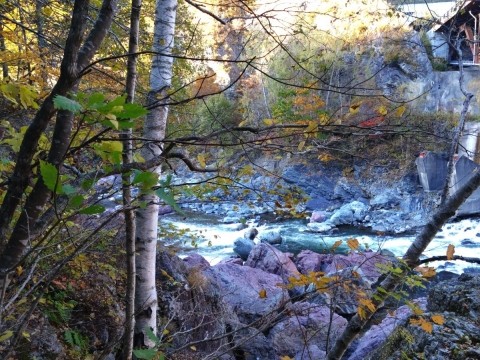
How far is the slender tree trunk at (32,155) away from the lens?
88 cm

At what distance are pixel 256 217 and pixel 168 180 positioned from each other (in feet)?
43.8

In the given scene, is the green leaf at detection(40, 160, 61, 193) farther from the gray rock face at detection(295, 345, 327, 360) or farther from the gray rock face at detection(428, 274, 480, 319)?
the gray rock face at detection(295, 345, 327, 360)

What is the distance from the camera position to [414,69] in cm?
2083

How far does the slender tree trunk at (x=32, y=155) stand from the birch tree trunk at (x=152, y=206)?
131 centimetres

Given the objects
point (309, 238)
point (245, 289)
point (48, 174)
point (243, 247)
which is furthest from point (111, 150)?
point (309, 238)

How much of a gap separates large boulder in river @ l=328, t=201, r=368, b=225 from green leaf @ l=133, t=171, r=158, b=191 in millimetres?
12958

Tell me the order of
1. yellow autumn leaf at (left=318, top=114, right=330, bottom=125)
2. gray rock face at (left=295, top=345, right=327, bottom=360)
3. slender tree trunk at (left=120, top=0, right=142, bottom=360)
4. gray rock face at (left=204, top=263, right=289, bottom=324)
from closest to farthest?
yellow autumn leaf at (left=318, top=114, right=330, bottom=125), slender tree trunk at (left=120, top=0, right=142, bottom=360), gray rock face at (left=295, top=345, right=327, bottom=360), gray rock face at (left=204, top=263, right=289, bottom=324)

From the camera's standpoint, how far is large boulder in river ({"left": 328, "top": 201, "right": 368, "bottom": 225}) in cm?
1345

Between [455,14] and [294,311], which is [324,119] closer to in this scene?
[294,311]

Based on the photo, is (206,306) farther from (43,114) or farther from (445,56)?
(445,56)

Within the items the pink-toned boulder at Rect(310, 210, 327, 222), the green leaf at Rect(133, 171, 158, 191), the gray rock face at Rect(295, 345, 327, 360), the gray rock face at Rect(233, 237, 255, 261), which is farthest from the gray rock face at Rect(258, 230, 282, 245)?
the green leaf at Rect(133, 171, 158, 191)

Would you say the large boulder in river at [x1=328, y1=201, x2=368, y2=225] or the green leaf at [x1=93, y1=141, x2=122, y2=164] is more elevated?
the green leaf at [x1=93, y1=141, x2=122, y2=164]

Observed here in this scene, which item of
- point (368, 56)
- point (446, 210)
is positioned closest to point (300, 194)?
point (446, 210)

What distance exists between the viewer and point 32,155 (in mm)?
920
